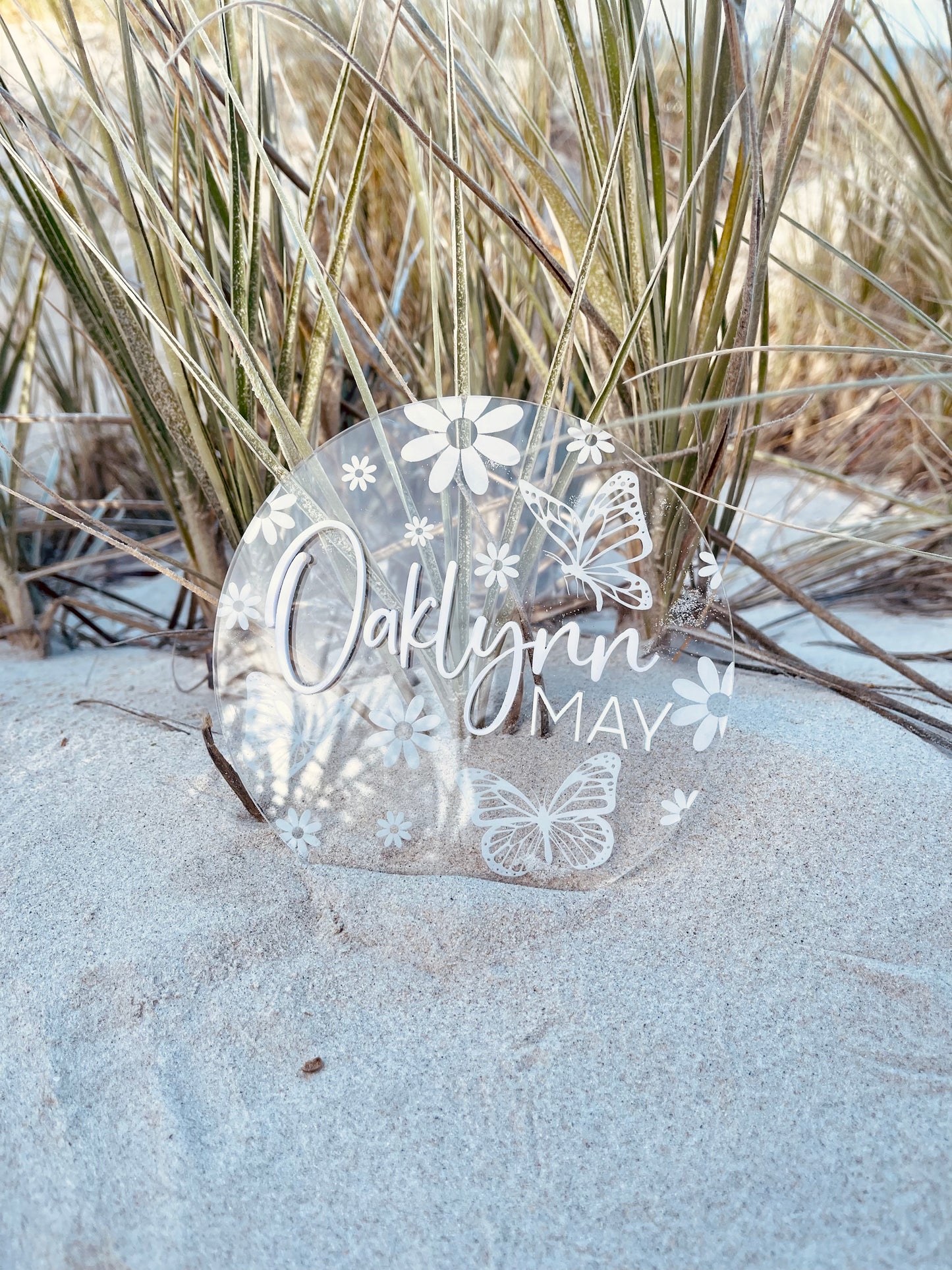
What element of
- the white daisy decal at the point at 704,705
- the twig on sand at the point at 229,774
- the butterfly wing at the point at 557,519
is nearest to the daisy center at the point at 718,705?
the white daisy decal at the point at 704,705

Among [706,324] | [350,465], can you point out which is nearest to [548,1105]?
[350,465]

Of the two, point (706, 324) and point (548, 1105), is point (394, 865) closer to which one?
point (548, 1105)

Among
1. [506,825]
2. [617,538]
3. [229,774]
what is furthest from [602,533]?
[229,774]

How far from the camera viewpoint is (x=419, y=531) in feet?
2.36

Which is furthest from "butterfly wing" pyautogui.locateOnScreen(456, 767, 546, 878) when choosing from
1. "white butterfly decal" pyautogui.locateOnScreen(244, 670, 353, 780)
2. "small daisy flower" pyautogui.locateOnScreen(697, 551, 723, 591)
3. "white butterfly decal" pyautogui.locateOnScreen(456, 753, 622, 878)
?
"small daisy flower" pyautogui.locateOnScreen(697, 551, 723, 591)

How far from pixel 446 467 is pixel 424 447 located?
0.9 inches

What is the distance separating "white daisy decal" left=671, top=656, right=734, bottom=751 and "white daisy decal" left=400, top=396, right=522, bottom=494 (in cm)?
22

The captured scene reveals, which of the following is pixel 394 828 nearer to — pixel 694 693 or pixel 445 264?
pixel 694 693

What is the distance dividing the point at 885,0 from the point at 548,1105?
52.7 inches

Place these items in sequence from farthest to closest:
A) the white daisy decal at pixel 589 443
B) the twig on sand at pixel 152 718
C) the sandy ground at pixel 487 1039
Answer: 1. the twig on sand at pixel 152 718
2. the white daisy decal at pixel 589 443
3. the sandy ground at pixel 487 1039

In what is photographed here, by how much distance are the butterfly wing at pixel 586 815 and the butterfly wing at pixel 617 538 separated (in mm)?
127

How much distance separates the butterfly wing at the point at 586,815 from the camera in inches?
28.5

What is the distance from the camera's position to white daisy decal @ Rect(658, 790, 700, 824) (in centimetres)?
72

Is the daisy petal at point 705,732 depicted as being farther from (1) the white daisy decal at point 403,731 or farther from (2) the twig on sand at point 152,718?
(2) the twig on sand at point 152,718
